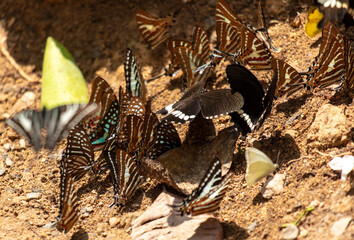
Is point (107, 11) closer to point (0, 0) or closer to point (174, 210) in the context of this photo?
point (0, 0)

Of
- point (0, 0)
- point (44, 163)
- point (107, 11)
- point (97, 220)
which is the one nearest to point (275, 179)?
point (97, 220)

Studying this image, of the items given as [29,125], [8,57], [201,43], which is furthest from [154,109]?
[8,57]

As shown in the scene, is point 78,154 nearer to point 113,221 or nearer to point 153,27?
point 113,221

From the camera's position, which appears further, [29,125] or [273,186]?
[29,125]

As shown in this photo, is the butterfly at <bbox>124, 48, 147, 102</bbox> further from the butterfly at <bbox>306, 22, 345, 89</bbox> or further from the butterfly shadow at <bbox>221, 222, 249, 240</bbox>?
the butterfly shadow at <bbox>221, 222, 249, 240</bbox>

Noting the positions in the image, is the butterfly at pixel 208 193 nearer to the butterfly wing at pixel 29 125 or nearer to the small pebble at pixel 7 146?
the butterfly wing at pixel 29 125

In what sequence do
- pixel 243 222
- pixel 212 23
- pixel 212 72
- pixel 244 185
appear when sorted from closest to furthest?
1. pixel 243 222
2. pixel 244 185
3. pixel 212 72
4. pixel 212 23

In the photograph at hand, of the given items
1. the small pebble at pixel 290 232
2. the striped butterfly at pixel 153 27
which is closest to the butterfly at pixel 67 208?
the small pebble at pixel 290 232
